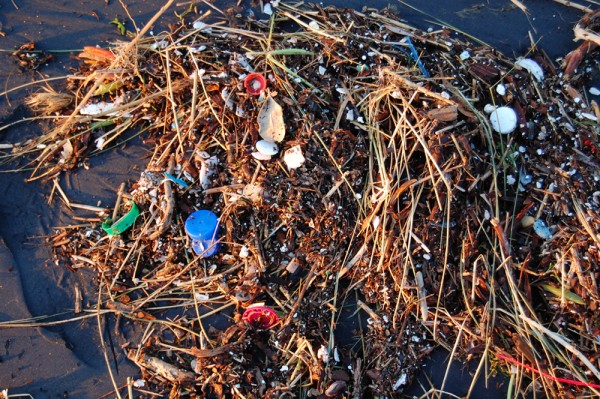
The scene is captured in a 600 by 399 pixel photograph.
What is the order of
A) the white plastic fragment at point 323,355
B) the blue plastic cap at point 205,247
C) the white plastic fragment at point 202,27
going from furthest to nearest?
the white plastic fragment at point 202,27 → the blue plastic cap at point 205,247 → the white plastic fragment at point 323,355

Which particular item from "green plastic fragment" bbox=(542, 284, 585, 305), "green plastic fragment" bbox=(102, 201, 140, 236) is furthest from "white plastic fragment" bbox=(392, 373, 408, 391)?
"green plastic fragment" bbox=(102, 201, 140, 236)

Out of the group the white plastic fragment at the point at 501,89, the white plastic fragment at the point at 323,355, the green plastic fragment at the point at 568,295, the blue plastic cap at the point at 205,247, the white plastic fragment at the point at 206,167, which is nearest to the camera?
the white plastic fragment at the point at 323,355

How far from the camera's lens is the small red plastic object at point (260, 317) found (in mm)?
2719

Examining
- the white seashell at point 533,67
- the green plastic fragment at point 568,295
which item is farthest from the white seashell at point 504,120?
the green plastic fragment at point 568,295

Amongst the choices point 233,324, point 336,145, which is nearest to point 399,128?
point 336,145

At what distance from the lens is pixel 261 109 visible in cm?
297

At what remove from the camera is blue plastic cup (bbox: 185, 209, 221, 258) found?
111 inches

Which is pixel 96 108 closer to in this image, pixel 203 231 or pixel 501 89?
pixel 203 231

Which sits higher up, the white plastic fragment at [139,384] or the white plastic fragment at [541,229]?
the white plastic fragment at [541,229]

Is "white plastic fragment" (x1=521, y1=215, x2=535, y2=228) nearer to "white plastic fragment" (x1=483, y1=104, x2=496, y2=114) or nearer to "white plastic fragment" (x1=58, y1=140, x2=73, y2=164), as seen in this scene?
"white plastic fragment" (x1=483, y1=104, x2=496, y2=114)

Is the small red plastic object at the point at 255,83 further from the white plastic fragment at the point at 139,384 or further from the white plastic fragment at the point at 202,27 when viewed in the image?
the white plastic fragment at the point at 139,384

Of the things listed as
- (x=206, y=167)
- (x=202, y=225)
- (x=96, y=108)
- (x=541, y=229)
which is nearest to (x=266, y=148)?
(x=206, y=167)

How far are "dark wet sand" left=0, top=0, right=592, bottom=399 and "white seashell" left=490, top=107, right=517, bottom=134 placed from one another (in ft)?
1.86

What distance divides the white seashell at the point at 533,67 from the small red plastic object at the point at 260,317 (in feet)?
7.02
